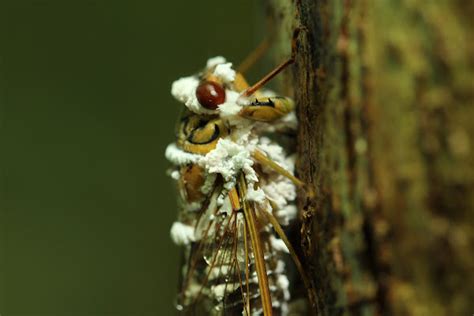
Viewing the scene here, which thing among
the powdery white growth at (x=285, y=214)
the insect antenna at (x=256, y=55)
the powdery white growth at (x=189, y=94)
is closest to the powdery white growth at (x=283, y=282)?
the powdery white growth at (x=285, y=214)

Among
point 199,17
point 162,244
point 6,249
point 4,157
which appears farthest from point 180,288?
point 199,17

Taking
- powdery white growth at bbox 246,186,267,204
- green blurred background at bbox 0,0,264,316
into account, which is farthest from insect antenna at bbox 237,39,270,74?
powdery white growth at bbox 246,186,267,204

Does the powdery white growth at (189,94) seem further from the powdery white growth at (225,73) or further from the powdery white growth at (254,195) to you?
the powdery white growth at (254,195)

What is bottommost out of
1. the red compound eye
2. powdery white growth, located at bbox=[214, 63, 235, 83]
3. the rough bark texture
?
the rough bark texture

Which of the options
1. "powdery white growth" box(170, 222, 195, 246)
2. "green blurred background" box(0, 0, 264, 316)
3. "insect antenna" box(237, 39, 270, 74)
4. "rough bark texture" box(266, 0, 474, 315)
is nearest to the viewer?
"rough bark texture" box(266, 0, 474, 315)

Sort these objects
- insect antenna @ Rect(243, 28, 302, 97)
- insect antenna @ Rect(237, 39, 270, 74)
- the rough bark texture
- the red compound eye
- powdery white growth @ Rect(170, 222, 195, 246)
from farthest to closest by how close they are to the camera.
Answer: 1. insect antenna @ Rect(237, 39, 270, 74)
2. powdery white growth @ Rect(170, 222, 195, 246)
3. the red compound eye
4. insect antenna @ Rect(243, 28, 302, 97)
5. the rough bark texture

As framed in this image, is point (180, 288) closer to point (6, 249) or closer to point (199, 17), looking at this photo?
point (6, 249)

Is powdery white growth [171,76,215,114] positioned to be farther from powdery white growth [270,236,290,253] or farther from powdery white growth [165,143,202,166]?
powdery white growth [270,236,290,253]

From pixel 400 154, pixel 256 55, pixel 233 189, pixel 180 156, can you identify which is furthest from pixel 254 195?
pixel 256 55
